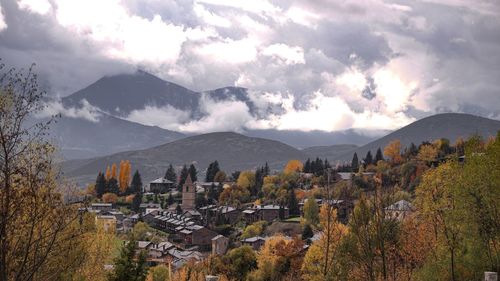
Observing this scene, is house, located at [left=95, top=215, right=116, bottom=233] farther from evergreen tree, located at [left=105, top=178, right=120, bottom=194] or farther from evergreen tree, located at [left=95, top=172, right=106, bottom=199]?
evergreen tree, located at [left=105, top=178, right=120, bottom=194]

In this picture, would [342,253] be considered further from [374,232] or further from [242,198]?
[242,198]

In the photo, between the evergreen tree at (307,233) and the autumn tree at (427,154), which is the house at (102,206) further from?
the autumn tree at (427,154)

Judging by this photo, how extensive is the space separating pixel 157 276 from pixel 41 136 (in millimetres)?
48290

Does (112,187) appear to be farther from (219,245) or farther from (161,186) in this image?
(219,245)

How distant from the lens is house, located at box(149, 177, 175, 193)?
174m

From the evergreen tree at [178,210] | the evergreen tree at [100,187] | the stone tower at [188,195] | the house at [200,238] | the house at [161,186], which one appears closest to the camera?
the house at [200,238]

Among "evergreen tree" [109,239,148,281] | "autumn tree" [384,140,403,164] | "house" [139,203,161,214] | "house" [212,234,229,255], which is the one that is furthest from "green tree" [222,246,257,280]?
"autumn tree" [384,140,403,164]

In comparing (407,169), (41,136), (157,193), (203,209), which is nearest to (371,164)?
(407,169)

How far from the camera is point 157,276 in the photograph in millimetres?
60469

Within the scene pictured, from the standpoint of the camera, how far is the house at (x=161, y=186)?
570ft

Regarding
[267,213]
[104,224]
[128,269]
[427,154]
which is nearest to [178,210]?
[267,213]

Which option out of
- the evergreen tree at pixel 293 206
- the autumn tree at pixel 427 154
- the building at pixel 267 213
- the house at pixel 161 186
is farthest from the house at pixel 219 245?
the house at pixel 161 186

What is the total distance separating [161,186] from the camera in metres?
177

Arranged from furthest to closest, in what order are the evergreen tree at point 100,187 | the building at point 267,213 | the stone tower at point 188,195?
the evergreen tree at point 100,187 → the stone tower at point 188,195 → the building at point 267,213
